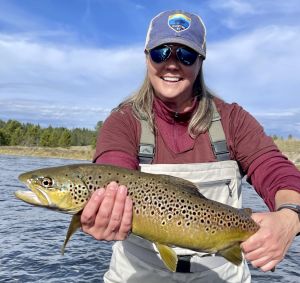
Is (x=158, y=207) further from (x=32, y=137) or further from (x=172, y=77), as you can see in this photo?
(x=32, y=137)

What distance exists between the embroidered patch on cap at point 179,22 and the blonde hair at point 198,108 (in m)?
0.44

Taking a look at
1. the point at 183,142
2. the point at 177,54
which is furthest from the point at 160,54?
the point at 183,142

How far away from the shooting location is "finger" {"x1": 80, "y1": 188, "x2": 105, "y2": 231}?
2.48 meters

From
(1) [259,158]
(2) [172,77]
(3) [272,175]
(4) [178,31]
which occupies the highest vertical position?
(4) [178,31]

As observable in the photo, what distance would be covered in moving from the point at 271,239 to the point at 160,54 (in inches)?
54.9

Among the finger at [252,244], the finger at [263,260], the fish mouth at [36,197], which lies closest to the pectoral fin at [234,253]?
the finger at [252,244]

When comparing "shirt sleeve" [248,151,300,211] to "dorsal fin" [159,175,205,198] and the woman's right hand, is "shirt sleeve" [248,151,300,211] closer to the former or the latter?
"dorsal fin" [159,175,205,198]

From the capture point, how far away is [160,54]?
322 cm

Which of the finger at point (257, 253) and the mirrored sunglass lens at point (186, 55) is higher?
the mirrored sunglass lens at point (186, 55)

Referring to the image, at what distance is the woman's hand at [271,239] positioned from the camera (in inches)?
102

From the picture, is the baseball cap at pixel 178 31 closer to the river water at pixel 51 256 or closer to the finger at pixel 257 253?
the finger at pixel 257 253

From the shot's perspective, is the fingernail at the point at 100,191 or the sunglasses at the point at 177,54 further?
the sunglasses at the point at 177,54

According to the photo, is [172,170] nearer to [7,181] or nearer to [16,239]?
[16,239]

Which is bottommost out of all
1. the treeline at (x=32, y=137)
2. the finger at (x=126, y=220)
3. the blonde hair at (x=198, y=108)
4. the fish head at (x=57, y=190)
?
the finger at (x=126, y=220)
